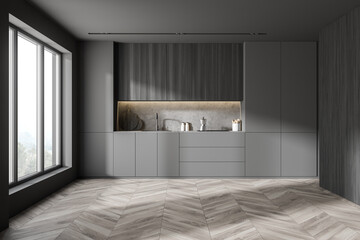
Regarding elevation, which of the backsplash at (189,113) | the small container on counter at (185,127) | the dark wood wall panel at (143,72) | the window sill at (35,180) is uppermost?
the dark wood wall panel at (143,72)

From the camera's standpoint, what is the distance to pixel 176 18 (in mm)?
5562

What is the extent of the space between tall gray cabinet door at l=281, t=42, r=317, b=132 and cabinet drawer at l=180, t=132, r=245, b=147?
0.88m

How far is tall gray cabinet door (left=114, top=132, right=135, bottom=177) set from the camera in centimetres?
714

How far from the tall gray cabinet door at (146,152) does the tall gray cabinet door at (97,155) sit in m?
0.50

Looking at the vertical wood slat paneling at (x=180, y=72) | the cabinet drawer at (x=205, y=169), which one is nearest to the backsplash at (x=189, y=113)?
the vertical wood slat paneling at (x=180, y=72)

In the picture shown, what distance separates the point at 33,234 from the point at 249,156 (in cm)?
443

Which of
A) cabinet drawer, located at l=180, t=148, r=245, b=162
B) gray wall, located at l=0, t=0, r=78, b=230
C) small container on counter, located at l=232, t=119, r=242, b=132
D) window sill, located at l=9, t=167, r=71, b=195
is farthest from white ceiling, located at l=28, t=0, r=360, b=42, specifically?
window sill, located at l=9, t=167, r=71, b=195

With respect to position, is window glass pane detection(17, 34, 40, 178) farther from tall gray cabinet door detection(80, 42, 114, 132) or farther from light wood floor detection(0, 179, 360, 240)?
tall gray cabinet door detection(80, 42, 114, 132)

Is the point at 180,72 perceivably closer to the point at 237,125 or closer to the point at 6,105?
the point at 237,125

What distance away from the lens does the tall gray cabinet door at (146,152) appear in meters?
7.14

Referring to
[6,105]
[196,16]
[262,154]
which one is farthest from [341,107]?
[6,105]

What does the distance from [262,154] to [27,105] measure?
4.20m

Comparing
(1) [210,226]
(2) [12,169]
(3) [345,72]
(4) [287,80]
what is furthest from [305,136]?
(2) [12,169]

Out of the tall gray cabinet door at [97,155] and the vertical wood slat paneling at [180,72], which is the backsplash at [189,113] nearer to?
the vertical wood slat paneling at [180,72]
